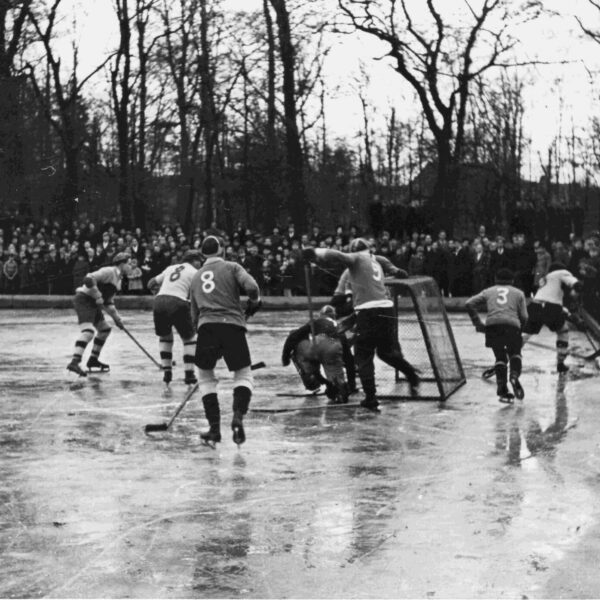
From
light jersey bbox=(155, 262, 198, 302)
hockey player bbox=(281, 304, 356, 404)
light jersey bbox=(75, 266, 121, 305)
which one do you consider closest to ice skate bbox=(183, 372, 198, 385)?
light jersey bbox=(155, 262, 198, 302)

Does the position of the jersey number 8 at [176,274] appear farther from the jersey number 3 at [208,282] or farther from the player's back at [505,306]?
the jersey number 3 at [208,282]

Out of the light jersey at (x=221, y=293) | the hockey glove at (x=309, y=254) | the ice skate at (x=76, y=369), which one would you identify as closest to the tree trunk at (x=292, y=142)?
the ice skate at (x=76, y=369)

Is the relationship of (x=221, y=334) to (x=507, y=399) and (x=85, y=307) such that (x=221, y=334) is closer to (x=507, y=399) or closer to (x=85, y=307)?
(x=507, y=399)

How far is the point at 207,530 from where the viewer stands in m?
6.96

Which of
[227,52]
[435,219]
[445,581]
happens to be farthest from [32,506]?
[227,52]

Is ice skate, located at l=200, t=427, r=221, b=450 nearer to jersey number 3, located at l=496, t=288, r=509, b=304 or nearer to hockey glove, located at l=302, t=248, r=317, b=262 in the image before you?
hockey glove, located at l=302, t=248, r=317, b=262

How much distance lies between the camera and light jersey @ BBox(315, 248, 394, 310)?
12117 mm

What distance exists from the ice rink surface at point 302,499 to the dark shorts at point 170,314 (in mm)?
920

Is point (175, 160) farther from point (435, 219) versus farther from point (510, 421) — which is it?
point (510, 421)

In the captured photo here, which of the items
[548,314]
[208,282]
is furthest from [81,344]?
[208,282]

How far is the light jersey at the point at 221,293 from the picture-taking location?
10031 millimetres

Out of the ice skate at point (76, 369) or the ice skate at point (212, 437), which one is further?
the ice skate at point (76, 369)

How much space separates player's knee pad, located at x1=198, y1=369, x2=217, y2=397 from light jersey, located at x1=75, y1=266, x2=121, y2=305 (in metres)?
5.59

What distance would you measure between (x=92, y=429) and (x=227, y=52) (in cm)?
2806
